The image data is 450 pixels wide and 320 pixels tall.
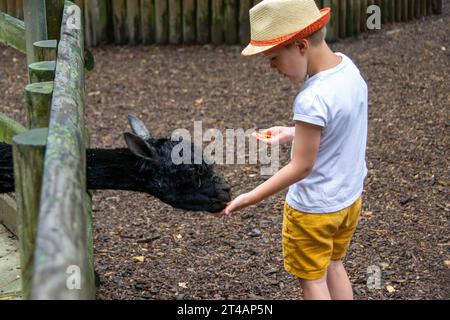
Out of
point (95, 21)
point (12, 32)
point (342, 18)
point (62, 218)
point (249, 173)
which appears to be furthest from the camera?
point (95, 21)

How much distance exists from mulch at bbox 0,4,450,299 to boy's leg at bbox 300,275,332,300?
0.99 m

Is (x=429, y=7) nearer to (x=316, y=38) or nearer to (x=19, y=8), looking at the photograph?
(x=19, y=8)

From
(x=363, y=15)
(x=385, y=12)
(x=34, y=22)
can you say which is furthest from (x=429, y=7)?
(x=34, y=22)

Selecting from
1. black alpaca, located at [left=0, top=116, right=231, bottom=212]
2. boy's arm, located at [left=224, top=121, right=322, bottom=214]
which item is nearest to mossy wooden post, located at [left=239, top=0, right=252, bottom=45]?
black alpaca, located at [left=0, top=116, right=231, bottom=212]

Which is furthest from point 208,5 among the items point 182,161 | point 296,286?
point 182,161

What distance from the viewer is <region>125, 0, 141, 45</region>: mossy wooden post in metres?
9.02

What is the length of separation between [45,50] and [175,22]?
16.9 feet

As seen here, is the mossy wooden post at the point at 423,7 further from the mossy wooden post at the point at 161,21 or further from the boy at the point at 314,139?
the boy at the point at 314,139

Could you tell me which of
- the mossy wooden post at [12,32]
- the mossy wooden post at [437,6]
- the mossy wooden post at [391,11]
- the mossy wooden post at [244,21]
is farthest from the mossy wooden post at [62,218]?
the mossy wooden post at [437,6]

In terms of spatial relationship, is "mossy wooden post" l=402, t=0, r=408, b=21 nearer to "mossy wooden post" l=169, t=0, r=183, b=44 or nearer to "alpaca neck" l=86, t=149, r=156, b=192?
"mossy wooden post" l=169, t=0, r=183, b=44

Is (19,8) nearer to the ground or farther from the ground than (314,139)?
farther from the ground

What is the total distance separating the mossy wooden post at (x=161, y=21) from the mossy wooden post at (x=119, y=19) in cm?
36

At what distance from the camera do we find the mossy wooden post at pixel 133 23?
9023 millimetres

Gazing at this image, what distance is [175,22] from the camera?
29.8ft
